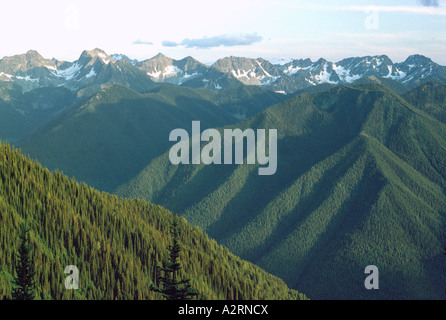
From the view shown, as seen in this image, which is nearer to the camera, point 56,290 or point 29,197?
point 56,290

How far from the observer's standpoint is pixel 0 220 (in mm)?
150875

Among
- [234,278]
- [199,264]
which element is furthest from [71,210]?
[234,278]

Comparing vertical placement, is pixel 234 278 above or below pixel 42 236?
below

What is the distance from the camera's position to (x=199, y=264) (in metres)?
182

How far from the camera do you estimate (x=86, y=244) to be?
537 ft

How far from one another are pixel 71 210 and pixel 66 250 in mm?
18426

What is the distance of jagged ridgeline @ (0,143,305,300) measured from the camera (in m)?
149

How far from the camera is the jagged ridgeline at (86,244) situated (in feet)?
489

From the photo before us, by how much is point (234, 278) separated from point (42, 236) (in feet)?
246
